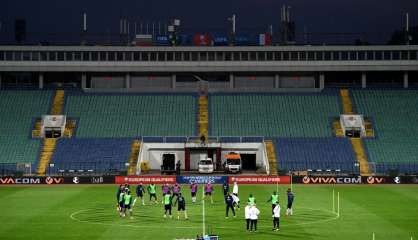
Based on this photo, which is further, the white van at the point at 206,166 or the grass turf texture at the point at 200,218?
the white van at the point at 206,166

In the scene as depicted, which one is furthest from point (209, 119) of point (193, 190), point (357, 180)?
point (193, 190)

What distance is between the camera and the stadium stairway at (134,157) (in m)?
93.5

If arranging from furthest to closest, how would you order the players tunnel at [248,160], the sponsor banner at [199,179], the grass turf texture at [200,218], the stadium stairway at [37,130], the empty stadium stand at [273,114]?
the empty stadium stand at [273,114] → the stadium stairway at [37,130] → the players tunnel at [248,160] → the sponsor banner at [199,179] → the grass turf texture at [200,218]

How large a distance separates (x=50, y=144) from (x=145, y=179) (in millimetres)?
20727

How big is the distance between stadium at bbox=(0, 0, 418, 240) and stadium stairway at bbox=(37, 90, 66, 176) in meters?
0.23

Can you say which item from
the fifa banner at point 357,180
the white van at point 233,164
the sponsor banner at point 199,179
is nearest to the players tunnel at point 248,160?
the white van at point 233,164

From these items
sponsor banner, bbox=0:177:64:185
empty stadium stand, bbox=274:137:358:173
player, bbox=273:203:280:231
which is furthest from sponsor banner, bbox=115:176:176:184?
player, bbox=273:203:280:231

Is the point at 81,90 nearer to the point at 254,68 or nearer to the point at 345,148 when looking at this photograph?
the point at 254,68

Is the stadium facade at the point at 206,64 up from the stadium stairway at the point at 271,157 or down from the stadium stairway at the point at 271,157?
up

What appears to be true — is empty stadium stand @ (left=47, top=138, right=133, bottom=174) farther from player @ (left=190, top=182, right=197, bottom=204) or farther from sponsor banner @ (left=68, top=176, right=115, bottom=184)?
player @ (left=190, top=182, right=197, bottom=204)

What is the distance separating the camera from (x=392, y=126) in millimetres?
105438

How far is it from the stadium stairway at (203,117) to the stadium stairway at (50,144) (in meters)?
16.9

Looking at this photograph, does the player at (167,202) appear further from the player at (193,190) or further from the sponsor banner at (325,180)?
the sponsor banner at (325,180)

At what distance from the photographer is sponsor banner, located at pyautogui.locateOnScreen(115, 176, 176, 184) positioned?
84.1 metres
